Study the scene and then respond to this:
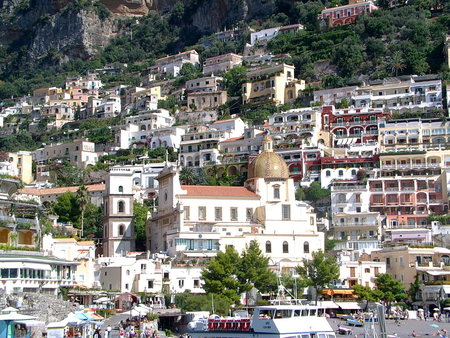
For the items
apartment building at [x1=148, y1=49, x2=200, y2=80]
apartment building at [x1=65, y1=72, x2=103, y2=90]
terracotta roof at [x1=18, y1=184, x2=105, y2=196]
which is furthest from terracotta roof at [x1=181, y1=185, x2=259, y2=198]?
apartment building at [x1=65, y1=72, x2=103, y2=90]

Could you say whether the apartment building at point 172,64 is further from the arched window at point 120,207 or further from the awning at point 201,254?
the awning at point 201,254

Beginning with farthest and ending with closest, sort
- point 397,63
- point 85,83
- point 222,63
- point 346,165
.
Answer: point 85,83, point 222,63, point 397,63, point 346,165

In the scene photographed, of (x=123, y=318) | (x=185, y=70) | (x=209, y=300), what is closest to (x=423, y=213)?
(x=209, y=300)

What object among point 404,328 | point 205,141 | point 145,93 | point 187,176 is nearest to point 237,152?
point 205,141

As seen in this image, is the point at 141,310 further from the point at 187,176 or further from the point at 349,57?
the point at 349,57

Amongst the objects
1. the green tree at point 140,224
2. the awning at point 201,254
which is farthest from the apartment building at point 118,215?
the awning at point 201,254

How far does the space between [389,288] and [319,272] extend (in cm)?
735

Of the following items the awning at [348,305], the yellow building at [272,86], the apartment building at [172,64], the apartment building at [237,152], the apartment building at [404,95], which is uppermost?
the apartment building at [172,64]

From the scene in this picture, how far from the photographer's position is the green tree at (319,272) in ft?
228

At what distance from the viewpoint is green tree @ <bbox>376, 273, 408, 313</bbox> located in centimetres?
7194

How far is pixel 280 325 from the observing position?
Result: 155 feet

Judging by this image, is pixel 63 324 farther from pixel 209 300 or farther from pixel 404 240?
pixel 404 240

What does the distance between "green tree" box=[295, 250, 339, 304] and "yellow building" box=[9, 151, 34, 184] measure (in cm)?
6245

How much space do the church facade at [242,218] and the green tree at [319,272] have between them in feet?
20.9
